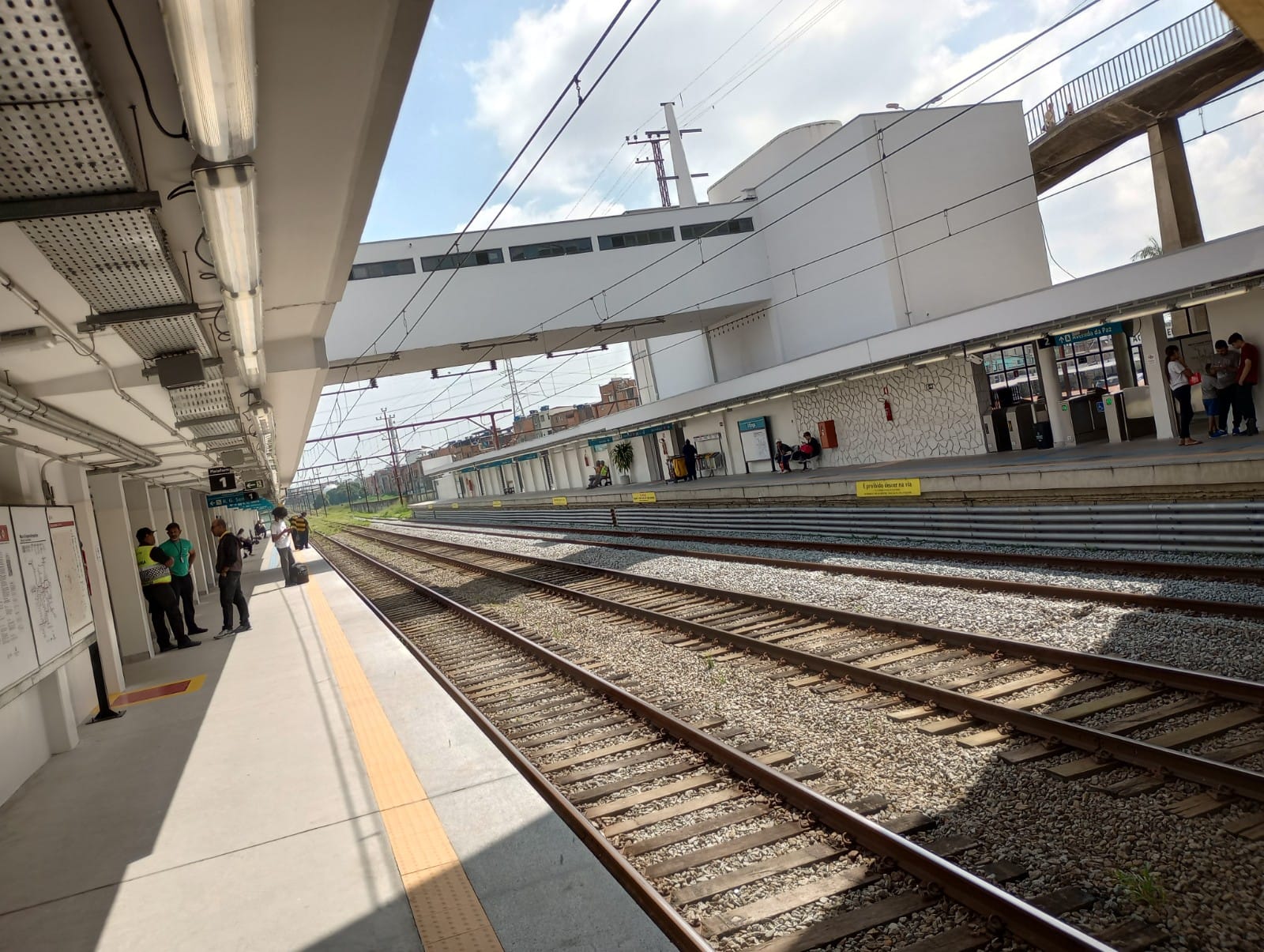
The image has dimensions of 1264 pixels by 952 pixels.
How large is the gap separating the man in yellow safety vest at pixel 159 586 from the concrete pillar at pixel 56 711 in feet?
16.6

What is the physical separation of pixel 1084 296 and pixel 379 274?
66.8 ft

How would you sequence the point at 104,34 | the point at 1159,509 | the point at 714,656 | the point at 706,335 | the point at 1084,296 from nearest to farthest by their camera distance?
1. the point at 104,34
2. the point at 714,656
3. the point at 1159,509
4. the point at 1084,296
5. the point at 706,335

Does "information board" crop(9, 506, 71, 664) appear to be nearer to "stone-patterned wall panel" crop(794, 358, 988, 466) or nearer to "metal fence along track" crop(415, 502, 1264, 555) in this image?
"metal fence along track" crop(415, 502, 1264, 555)

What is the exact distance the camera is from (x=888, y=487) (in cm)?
1819

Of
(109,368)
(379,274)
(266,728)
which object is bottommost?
(266,728)

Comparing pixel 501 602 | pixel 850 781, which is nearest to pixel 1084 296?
pixel 501 602

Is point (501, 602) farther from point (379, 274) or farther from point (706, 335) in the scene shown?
point (706, 335)

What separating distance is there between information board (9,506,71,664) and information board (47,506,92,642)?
16 centimetres

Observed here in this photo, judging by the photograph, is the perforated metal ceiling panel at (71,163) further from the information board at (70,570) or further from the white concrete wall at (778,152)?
the white concrete wall at (778,152)

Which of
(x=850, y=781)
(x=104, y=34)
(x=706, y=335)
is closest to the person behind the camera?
(x=104, y=34)

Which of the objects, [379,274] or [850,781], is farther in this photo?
[379,274]

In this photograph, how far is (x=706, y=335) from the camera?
37406mm

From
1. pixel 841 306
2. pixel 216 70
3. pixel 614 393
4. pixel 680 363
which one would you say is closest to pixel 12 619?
pixel 216 70

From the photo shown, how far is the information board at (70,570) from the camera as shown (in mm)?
7934
